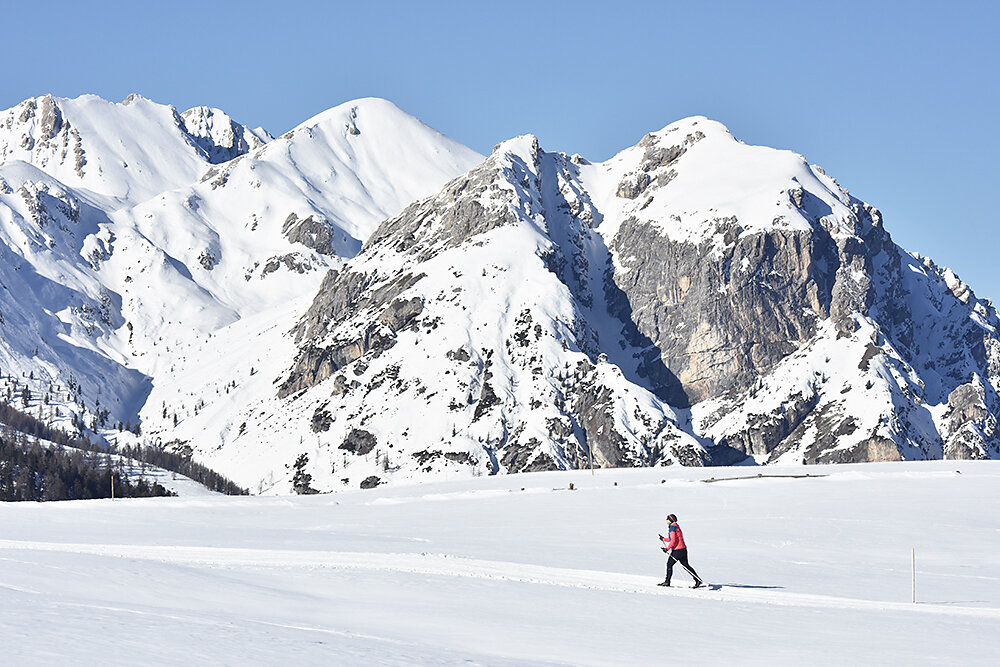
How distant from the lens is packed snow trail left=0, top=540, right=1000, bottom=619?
33250mm

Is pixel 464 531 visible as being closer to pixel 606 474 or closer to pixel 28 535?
pixel 28 535

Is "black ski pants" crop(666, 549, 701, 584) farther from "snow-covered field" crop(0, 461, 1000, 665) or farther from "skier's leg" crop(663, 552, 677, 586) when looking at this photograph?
"snow-covered field" crop(0, 461, 1000, 665)

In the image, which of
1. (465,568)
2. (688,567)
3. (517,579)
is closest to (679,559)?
(688,567)

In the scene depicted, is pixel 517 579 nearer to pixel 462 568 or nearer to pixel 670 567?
pixel 462 568

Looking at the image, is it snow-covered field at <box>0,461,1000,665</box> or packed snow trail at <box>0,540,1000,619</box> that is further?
packed snow trail at <box>0,540,1000,619</box>

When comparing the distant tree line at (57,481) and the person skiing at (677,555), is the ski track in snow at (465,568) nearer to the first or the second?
the person skiing at (677,555)

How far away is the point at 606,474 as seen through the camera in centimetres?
8938

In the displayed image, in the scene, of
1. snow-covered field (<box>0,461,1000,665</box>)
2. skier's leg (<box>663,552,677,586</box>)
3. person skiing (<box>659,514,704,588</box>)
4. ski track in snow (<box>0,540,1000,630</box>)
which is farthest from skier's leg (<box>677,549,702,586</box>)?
snow-covered field (<box>0,461,1000,665</box>)

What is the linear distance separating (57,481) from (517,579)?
156m

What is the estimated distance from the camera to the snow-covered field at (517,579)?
22719 mm

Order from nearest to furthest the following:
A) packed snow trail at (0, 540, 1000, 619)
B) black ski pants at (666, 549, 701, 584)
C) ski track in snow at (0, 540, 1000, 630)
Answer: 1. ski track in snow at (0, 540, 1000, 630)
2. packed snow trail at (0, 540, 1000, 619)
3. black ski pants at (666, 549, 701, 584)

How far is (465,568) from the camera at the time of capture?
38906mm

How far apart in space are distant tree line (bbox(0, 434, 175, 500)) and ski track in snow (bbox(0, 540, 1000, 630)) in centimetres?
13150

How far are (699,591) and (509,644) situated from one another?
12.8 meters
